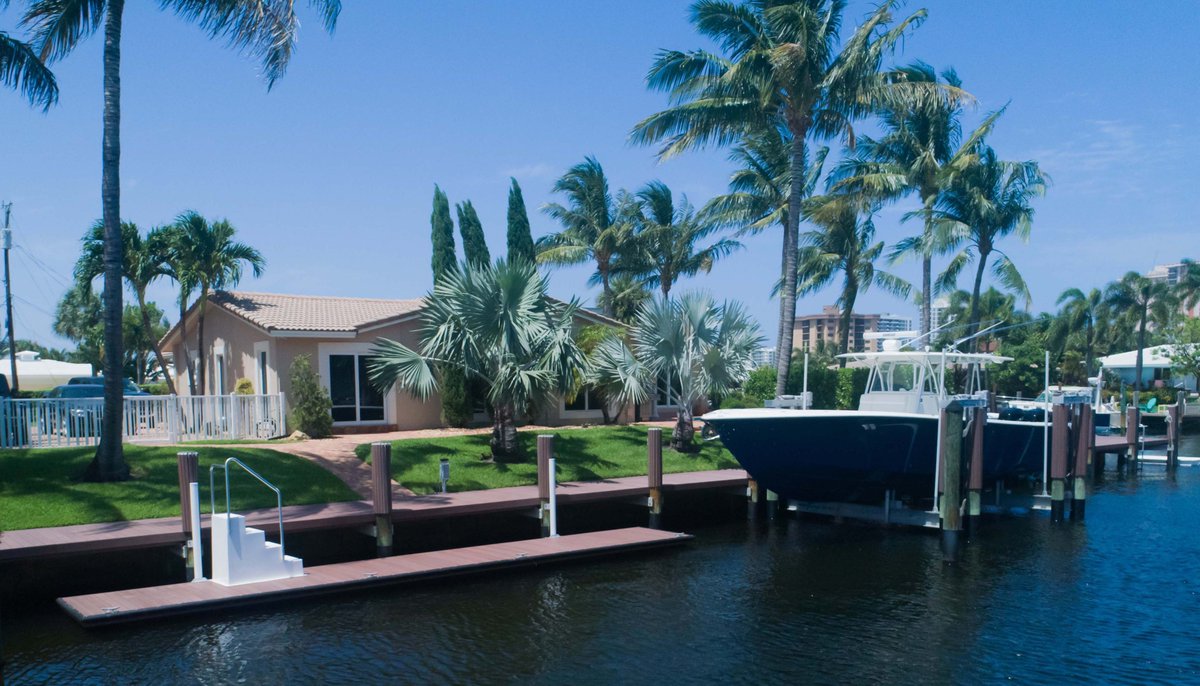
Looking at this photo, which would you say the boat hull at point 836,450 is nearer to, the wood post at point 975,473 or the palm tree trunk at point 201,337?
the wood post at point 975,473

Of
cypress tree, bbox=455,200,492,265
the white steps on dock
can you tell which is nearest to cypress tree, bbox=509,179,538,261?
cypress tree, bbox=455,200,492,265

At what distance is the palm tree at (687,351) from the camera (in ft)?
72.9

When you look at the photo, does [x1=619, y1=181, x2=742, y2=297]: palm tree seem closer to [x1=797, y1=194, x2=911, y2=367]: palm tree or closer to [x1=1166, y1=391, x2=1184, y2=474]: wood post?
[x1=797, y1=194, x2=911, y2=367]: palm tree

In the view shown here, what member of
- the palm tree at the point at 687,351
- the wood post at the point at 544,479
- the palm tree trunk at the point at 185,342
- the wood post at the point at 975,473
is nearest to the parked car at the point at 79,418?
the palm tree trunk at the point at 185,342

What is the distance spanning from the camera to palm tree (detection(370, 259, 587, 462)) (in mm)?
18828

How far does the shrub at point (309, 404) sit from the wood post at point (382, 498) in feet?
27.4

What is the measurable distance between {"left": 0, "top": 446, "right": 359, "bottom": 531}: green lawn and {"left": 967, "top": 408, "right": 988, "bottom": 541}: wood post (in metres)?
11.2

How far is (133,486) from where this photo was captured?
50.1 ft

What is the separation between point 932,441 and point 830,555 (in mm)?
3391

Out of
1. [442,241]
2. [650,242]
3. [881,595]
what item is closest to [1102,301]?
[650,242]

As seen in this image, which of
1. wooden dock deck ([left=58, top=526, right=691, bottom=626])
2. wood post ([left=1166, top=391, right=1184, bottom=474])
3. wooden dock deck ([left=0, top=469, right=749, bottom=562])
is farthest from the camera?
wood post ([left=1166, top=391, right=1184, bottom=474])

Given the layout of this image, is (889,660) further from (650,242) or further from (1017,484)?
(650,242)

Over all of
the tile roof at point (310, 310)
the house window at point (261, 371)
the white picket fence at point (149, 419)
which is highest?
the tile roof at point (310, 310)

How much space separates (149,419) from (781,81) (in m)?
17.2
